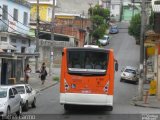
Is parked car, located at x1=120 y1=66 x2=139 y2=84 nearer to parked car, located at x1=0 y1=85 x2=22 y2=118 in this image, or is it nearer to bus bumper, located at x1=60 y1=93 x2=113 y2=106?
bus bumper, located at x1=60 y1=93 x2=113 y2=106

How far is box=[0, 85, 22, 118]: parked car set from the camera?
24.3m

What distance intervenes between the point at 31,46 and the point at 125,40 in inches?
1663

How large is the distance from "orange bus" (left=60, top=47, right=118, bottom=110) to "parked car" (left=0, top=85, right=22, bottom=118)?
7.92 ft

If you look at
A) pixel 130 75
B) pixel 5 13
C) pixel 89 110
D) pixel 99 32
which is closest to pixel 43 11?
pixel 99 32

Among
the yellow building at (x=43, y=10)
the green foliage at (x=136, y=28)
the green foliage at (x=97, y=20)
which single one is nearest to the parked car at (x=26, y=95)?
the green foliage at (x=136, y=28)

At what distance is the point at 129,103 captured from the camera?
37.4 meters

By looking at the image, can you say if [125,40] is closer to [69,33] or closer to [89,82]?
[69,33]

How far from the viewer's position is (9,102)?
2512cm

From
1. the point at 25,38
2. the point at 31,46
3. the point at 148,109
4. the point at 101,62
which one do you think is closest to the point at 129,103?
the point at 148,109

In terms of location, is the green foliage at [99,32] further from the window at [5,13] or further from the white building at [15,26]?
the window at [5,13]

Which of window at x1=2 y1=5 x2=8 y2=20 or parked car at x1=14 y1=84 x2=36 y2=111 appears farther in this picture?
window at x1=2 y1=5 x2=8 y2=20

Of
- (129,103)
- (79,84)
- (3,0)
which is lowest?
(129,103)

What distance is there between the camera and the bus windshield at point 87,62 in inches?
1113

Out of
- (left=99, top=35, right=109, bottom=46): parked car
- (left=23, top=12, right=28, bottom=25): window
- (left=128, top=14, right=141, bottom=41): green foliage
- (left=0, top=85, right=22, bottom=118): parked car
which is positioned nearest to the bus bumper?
(left=0, top=85, right=22, bottom=118): parked car
